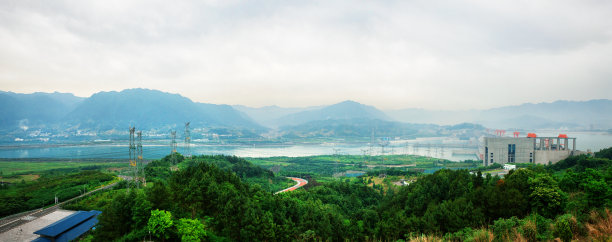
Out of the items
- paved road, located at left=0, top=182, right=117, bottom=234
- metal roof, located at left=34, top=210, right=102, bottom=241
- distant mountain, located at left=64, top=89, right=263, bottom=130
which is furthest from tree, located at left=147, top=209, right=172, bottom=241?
distant mountain, located at left=64, top=89, right=263, bottom=130

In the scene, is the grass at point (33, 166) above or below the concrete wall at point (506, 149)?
below

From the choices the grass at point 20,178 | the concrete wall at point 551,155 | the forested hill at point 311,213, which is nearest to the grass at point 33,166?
the grass at point 20,178

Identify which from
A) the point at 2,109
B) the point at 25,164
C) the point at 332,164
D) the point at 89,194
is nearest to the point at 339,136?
the point at 332,164

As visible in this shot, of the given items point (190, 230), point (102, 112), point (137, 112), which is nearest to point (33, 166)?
point (190, 230)

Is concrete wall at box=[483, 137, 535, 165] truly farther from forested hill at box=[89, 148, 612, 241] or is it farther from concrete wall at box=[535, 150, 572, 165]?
forested hill at box=[89, 148, 612, 241]

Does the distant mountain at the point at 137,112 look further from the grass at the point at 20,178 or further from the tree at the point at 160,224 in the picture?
the tree at the point at 160,224

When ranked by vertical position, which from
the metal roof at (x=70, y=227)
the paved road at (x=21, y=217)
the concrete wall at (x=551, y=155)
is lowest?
the paved road at (x=21, y=217)

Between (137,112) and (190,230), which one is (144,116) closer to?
(137,112)
